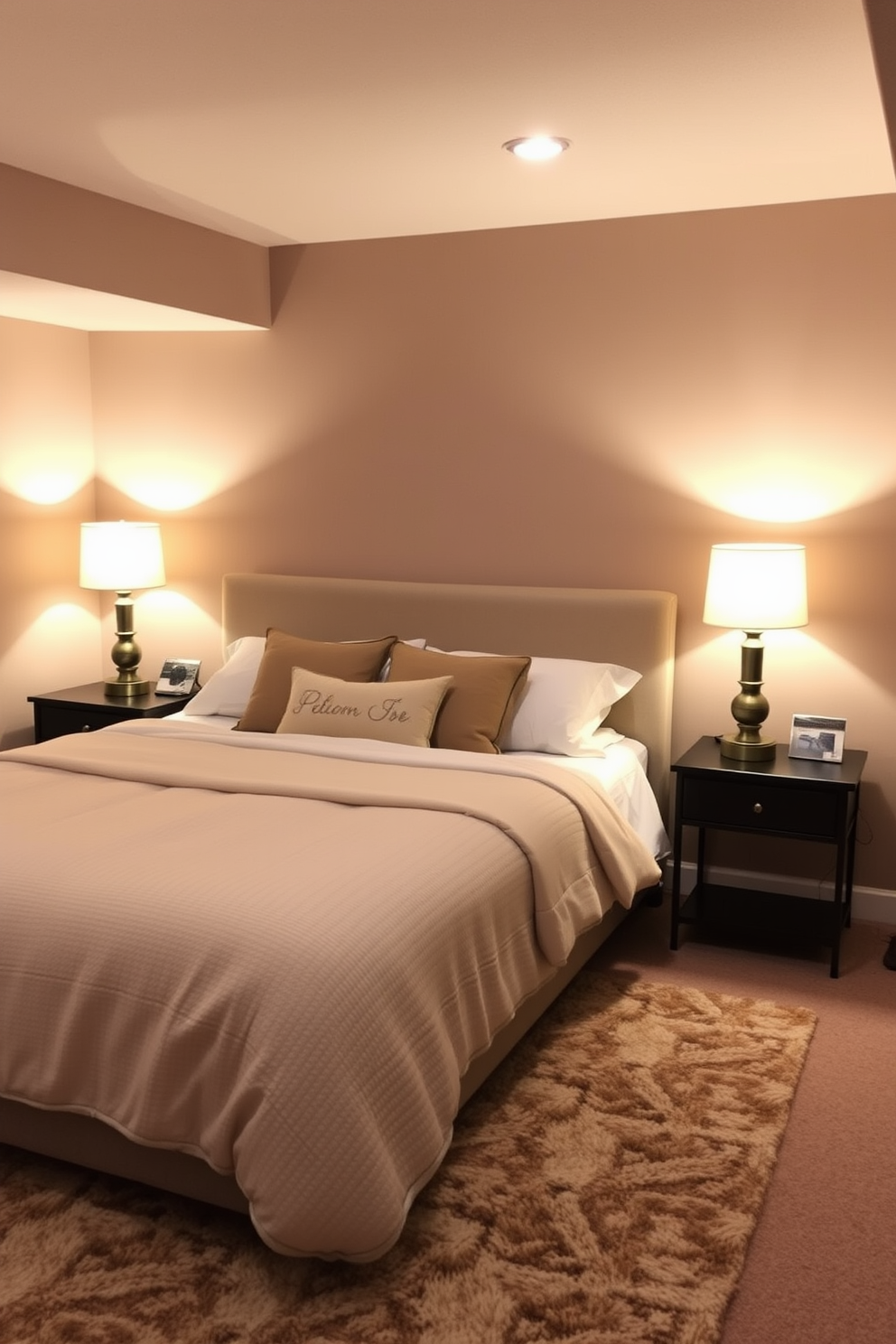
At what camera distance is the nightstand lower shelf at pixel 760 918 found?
3649 mm

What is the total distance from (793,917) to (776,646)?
884 millimetres

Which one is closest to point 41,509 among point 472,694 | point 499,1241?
point 472,694

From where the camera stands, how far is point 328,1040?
207 centimetres

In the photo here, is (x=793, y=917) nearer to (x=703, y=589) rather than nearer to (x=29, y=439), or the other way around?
(x=703, y=589)

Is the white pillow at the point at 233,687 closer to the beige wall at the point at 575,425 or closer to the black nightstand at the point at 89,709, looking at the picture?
the black nightstand at the point at 89,709

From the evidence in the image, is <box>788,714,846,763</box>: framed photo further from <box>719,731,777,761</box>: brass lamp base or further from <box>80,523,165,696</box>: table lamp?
<box>80,523,165,696</box>: table lamp

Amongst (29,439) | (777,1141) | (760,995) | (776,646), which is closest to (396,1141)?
(777,1141)

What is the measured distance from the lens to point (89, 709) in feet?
14.8

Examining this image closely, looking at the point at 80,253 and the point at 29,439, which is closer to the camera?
the point at 80,253

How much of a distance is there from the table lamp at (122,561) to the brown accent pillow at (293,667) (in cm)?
87

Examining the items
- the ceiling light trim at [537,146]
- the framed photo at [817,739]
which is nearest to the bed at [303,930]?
the framed photo at [817,739]

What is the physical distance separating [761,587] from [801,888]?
3.63 feet

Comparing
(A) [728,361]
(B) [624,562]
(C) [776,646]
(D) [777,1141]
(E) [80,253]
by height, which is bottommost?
(D) [777,1141]

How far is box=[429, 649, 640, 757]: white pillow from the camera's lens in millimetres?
3727
